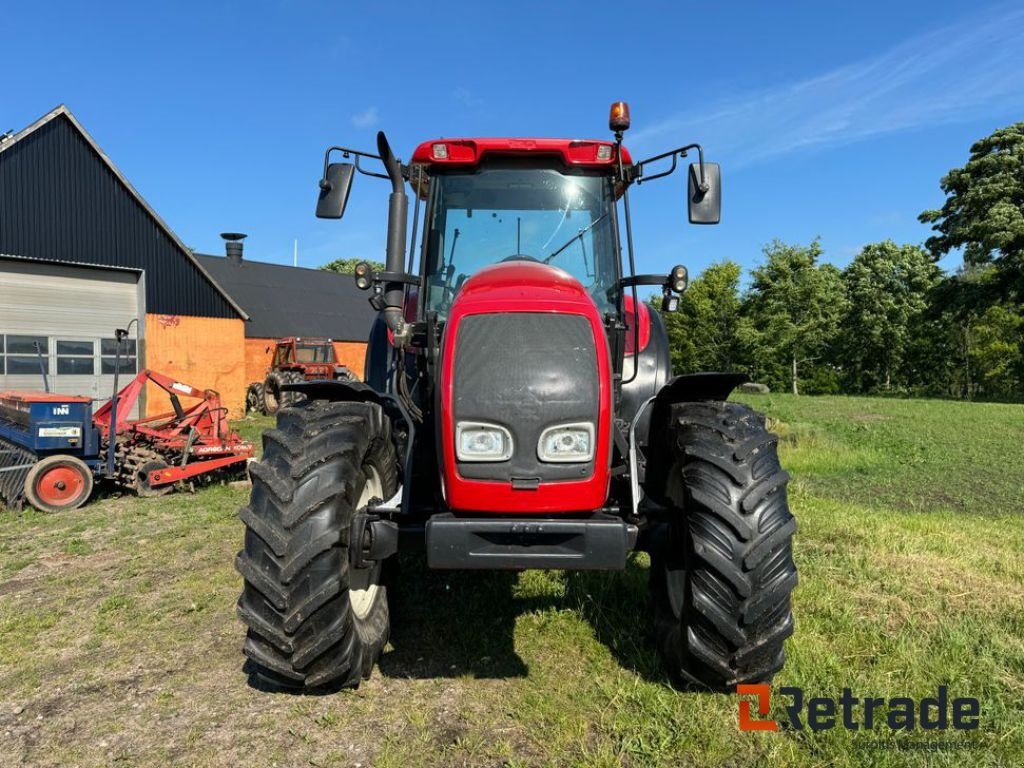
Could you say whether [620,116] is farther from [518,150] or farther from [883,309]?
[883,309]

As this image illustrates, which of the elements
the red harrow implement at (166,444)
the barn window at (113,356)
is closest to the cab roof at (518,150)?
the red harrow implement at (166,444)

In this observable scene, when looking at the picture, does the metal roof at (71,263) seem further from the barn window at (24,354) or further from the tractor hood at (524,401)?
the tractor hood at (524,401)

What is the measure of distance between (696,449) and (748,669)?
929mm

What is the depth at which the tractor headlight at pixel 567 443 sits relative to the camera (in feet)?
9.70

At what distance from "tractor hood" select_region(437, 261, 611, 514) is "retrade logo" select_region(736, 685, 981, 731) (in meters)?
1.06

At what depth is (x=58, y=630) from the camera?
4242 mm

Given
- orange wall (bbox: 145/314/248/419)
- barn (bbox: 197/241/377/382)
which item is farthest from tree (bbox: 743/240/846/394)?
orange wall (bbox: 145/314/248/419)

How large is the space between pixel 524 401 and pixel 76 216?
603 inches

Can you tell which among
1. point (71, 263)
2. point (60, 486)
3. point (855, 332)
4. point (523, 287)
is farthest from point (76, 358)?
point (855, 332)

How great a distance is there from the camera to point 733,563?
9.73 ft

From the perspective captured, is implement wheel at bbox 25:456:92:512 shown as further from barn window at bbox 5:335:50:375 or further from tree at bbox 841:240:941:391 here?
tree at bbox 841:240:941:391

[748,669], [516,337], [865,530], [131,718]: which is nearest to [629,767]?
[748,669]

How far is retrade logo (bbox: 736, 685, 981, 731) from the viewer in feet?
9.53

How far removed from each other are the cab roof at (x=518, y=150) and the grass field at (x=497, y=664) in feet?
8.35
